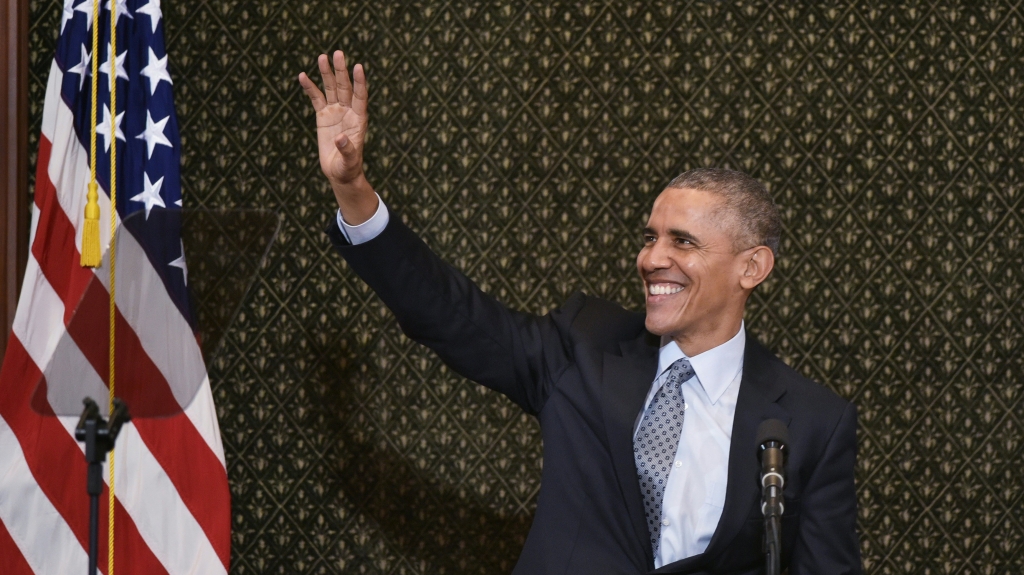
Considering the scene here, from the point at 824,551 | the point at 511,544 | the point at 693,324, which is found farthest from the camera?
the point at 511,544

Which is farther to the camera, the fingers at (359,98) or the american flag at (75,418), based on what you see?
the american flag at (75,418)

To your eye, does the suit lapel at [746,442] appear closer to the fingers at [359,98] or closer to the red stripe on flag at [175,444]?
the fingers at [359,98]

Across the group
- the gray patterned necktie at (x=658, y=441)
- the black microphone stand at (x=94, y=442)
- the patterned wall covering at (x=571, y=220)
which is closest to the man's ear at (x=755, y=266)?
the gray patterned necktie at (x=658, y=441)

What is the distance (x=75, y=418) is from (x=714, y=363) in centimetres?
162

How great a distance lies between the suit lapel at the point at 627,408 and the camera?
2059 mm

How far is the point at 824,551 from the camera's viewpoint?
2.08 metres

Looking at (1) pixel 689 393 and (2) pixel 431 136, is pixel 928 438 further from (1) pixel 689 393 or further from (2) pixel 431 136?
(2) pixel 431 136

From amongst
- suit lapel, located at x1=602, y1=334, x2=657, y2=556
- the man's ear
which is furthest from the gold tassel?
the man's ear

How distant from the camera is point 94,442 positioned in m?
1.51

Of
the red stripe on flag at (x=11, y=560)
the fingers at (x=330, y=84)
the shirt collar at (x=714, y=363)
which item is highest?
the fingers at (x=330, y=84)

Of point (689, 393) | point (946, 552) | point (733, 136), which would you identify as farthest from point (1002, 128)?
point (689, 393)

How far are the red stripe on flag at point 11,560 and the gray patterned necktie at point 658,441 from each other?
5.34ft

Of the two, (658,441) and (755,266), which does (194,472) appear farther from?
(755,266)

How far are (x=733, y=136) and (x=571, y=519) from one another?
176cm
